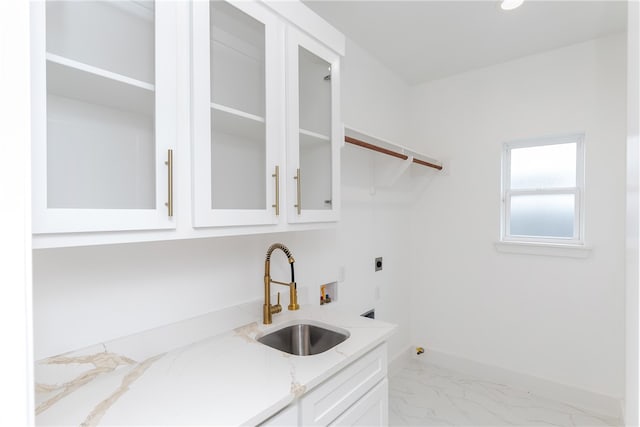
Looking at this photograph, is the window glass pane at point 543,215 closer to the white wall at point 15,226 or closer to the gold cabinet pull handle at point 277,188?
the gold cabinet pull handle at point 277,188

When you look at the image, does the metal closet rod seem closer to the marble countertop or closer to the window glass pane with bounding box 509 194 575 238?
the window glass pane with bounding box 509 194 575 238

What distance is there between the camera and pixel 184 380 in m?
1.06

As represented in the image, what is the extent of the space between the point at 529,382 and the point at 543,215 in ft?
4.24

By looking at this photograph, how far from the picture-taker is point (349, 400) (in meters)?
1.29

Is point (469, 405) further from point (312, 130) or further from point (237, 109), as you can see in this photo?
point (237, 109)

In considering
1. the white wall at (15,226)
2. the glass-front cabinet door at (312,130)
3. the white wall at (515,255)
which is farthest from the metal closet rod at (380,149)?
the white wall at (15,226)

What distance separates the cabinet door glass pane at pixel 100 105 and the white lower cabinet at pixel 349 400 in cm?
79

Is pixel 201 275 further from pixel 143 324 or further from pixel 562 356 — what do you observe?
pixel 562 356

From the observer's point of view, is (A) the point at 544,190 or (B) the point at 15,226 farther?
(A) the point at 544,190

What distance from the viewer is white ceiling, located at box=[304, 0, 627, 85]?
1.93 metres

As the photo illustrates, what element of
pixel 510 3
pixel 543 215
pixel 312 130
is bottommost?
pixel 543 215

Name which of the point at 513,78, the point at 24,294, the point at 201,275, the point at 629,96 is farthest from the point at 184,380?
the point at 513,78

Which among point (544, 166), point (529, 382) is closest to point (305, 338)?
point (529, 382)

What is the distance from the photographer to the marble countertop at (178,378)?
0.89 metres
